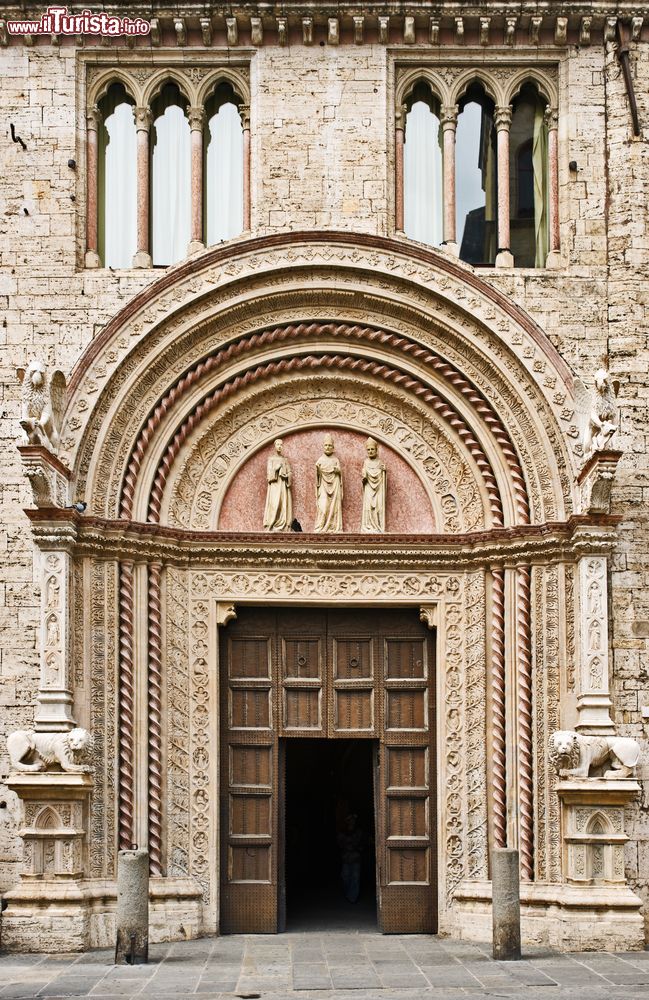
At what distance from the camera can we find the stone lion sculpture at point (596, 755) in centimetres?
1379

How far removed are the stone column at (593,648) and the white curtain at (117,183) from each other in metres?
6.04

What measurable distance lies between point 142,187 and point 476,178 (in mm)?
3701

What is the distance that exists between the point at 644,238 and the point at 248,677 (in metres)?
6.35

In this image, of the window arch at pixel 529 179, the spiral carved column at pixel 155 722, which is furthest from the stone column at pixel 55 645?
the window arch at pixel 529 179

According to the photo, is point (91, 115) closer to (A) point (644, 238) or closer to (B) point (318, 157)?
(B) point (318, 157)

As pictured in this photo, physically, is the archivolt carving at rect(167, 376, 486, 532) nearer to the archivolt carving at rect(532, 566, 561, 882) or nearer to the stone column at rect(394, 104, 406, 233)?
the archivolt carving at rect(532, 566, 561, 882)

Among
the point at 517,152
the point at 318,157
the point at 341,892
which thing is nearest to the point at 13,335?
the point at 318,157

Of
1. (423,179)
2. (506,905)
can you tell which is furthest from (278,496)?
(506,905)

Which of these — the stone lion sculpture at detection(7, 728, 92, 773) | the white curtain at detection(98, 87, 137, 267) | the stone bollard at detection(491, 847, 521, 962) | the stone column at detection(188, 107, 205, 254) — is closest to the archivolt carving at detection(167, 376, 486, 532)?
the stone column at detection(188, 107, 205, 254)

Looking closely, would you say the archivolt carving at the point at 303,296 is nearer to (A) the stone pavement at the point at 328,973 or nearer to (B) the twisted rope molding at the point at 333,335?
(B) the twisted rope molding at the point at 333,335

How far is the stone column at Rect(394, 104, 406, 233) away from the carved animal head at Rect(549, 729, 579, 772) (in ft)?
18.5

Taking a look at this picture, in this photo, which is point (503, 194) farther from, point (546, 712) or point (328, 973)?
point (328, 973)

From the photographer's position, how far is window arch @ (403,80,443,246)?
610 inches

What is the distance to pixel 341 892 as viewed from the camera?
740 inches
